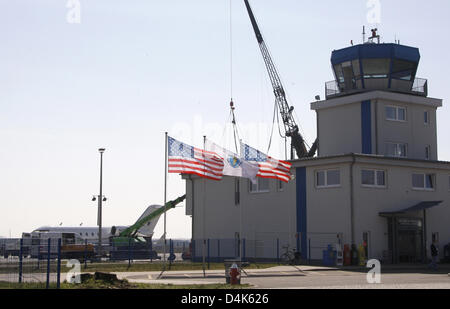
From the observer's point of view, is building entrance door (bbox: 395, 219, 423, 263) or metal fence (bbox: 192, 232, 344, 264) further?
building entrance door (bbox: 395, 219, 423, 263)

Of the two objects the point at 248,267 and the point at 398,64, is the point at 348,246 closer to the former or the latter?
the point at 248,267

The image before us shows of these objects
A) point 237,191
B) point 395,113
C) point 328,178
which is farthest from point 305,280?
point 395,113

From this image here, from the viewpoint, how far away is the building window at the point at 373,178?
42.8 m

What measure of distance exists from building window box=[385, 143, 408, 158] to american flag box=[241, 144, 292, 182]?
49.7ft

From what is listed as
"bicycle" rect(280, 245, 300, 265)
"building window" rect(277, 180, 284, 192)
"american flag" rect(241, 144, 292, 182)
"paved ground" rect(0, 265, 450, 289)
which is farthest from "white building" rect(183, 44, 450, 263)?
"paved ground" rect(0, 265, 450, 289)

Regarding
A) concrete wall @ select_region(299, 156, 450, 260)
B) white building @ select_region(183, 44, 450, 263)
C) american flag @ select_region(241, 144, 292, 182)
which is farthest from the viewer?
white building @ select_region(183, 44, 450, 263)

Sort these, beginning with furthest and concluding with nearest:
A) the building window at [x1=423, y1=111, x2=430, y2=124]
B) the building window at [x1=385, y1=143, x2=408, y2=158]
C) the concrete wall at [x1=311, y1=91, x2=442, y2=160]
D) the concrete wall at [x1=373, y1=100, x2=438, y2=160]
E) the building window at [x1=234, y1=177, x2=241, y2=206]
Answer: the building window at [x1=423, y1=111, x2=430, y2=124] → the building window at [x1=234, y1=177, x2=241, y2=206] → the building window at [x1=385, y1=143, x2=408, y2=158] → the concrete wall at [x1=311, y1=91, x2=442, y2=160] → the concrete wall at [x1=373, y1=100, x2=438, y2=160]

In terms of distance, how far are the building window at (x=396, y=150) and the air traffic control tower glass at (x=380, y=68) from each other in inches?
161

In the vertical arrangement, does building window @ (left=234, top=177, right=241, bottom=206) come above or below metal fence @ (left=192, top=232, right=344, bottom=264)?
above

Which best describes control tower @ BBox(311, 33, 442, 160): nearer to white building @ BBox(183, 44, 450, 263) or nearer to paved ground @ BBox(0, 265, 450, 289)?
→ white building @ BBox(183, 44, 450, 263)

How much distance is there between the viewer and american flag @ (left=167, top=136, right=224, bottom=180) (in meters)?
32.0

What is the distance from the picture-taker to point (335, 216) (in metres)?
42.3
